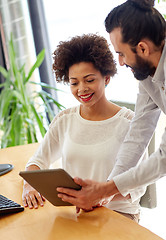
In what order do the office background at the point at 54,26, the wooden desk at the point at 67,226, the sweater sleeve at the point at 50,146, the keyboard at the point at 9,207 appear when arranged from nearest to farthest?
the wooden desk at the point at 67,226, the keyboard at the point at 9,207, the sweater sleeve at the point at 50,146, the office background at the point at 54,26

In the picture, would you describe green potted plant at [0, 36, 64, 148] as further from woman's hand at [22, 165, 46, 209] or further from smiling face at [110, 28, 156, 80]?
smiling face at [110, 28, 156, 80]

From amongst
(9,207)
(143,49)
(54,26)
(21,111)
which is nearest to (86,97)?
(143,49)

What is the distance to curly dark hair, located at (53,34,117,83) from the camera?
6.42 feet

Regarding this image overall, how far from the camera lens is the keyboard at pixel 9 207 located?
164 centimetres

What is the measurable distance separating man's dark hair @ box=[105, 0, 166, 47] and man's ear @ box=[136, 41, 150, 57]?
0.08 ft

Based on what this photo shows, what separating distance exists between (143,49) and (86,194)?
610mm

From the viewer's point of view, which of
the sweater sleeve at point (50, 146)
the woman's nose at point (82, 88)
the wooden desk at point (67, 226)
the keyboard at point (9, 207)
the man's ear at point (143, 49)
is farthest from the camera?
the sweater sleeve at point (50, 146)

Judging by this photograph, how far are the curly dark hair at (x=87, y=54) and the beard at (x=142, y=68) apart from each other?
0.36 metres

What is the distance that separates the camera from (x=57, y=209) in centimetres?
166

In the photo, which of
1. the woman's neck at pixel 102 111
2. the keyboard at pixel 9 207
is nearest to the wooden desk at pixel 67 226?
the keyboard at pixel 9 207

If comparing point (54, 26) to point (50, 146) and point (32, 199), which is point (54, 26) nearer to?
point (50, 146)

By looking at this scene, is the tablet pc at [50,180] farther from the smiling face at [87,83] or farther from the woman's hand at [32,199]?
the smiling face at [87,83]

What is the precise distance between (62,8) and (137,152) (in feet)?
7.82

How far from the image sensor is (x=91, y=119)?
2010mm
